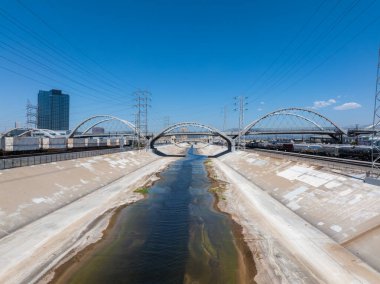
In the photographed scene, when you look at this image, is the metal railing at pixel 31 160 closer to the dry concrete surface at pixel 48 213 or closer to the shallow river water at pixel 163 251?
the dry concrete surface at pixel 48 213

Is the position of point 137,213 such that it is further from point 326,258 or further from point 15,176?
point 326,258

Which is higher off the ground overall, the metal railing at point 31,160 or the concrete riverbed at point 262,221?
the metal railing at point 31,160

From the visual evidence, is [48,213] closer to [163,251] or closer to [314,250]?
[163,251]

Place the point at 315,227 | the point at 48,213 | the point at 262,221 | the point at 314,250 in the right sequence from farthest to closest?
1. the point at 48,213
2. the point at 262,221
3. the point at 315,227
4. the point at 314,250

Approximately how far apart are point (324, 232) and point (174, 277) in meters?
13.7

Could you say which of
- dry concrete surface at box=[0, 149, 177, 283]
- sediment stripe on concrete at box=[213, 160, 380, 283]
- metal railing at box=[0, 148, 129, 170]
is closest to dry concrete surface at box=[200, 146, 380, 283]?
sediment stripe on concrete at box=[213, 160, 380, 283]

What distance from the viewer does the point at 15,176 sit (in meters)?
32.8

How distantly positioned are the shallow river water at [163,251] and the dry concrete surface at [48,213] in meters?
1.72

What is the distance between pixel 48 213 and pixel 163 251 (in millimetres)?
14012

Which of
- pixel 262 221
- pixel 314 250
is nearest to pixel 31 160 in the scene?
pixel 262 221

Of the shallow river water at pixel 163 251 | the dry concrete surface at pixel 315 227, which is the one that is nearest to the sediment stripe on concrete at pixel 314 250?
the dry concrete surface at pixel 315 227

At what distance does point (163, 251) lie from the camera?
19.8 m

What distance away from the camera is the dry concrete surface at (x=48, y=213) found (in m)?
17.6

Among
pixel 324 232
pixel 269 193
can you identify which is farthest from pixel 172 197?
pixel 324 232
